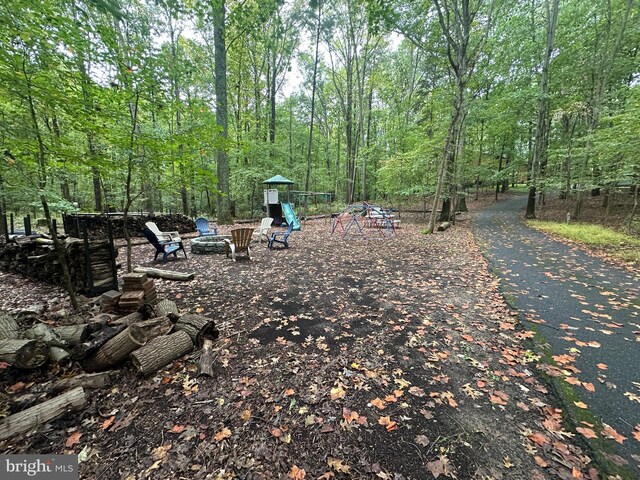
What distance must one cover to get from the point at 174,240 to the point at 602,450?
22.9ft

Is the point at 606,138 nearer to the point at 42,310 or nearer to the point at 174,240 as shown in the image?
the point at 174,240

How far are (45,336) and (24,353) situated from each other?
23 cm

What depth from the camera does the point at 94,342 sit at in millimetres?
2338

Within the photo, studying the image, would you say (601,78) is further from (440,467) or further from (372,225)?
(440,467)

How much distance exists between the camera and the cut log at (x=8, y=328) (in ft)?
7.56

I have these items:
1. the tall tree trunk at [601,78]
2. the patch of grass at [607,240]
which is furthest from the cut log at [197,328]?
the tall tree trunk at [601,78]

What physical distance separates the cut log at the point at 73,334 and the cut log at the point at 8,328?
0.99 ft

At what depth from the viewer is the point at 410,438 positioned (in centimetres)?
168

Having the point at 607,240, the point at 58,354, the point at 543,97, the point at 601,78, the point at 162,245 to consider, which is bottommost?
the point at 58,354

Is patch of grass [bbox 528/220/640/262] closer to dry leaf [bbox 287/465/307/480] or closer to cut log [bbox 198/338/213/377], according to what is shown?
dry leaf [bbox 287/465/307/480]

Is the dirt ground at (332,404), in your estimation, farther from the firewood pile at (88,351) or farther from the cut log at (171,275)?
the cut log at (171,275)

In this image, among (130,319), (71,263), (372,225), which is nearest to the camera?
(130,319)

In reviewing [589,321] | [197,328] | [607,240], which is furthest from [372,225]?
[197,328]

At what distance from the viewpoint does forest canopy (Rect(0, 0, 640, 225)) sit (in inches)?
110
